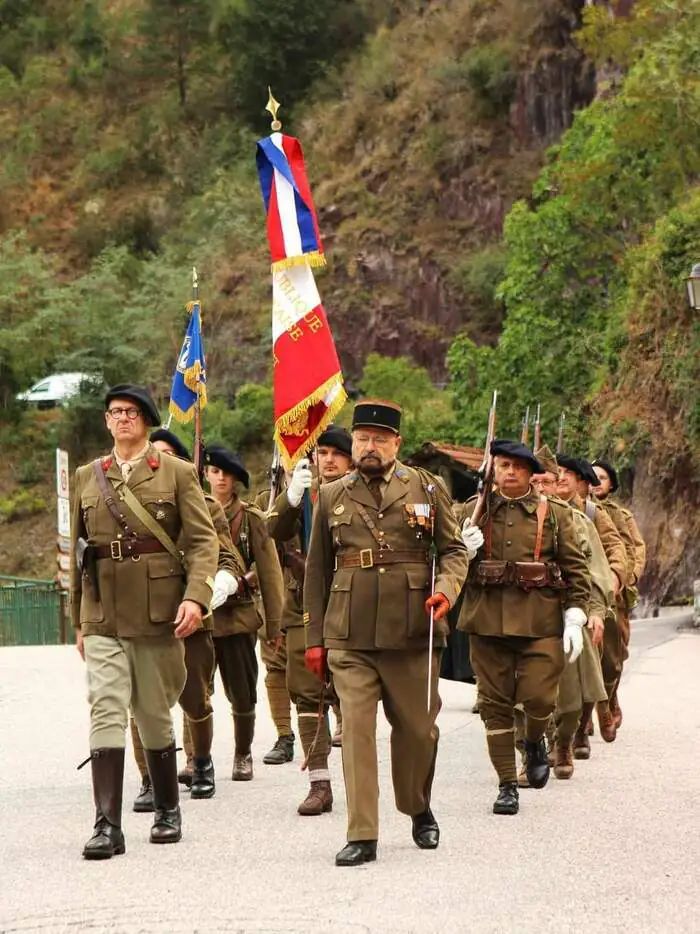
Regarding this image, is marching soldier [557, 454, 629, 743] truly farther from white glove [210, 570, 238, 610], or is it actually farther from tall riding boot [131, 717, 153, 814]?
Result: tall riding boot [131, 717, 153, 814]

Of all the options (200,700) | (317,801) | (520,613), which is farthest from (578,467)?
(317,801)

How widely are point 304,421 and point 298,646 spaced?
4.39ft

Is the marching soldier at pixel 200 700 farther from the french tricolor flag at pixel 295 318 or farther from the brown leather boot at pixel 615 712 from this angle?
the brown leather boot at pixel 615 712

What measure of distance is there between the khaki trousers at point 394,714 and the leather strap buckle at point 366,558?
1.32ft

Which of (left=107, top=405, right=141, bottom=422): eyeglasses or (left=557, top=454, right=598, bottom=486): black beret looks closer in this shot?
(left=107, top=405, right=141, bottom=422): eyeglasses

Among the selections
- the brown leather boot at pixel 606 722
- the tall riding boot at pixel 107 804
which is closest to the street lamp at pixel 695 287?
the brown leather boot at pixel 606 722

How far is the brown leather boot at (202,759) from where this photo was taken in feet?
35.4

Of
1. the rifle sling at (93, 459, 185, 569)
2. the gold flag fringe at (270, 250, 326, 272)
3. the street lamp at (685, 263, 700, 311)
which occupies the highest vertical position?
the street lamp at (685, 263, 700, 311)

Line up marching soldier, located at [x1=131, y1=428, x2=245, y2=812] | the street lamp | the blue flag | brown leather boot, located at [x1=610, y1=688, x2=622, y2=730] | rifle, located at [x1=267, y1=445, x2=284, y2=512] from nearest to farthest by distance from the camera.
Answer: marching soldier, located at [x1=131, y1=428, x2=245, y2=812], rifle, located at [x1=267, y1=445, x2=284, y2=512], brown leather boot, located at [x1=610, y1=688, x2=622, y2=730], the blue flag, the street lamp

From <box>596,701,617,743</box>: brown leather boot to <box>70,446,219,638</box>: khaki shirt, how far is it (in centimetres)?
524

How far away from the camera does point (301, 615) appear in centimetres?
1128

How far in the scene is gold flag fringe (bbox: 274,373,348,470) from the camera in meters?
11.2

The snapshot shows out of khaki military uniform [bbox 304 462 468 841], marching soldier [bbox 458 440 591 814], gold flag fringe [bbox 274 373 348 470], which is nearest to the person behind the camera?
khaki military uniform [bbox 304 462 468 841]

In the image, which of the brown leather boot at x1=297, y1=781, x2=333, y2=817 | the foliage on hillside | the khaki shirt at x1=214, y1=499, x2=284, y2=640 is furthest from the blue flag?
the foliage on hillside
